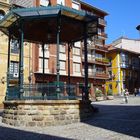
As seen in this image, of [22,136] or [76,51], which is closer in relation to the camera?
[22,136]

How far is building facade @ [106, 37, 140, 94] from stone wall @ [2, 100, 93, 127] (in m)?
46.1

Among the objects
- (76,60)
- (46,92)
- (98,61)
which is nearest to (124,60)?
(98,61)

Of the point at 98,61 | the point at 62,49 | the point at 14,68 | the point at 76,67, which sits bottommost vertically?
the point at 14,68

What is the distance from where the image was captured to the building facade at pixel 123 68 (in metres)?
62.0

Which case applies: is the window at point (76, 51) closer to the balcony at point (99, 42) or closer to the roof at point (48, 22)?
the balcony at point (99, 42)

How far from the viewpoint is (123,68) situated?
63750 millimetres

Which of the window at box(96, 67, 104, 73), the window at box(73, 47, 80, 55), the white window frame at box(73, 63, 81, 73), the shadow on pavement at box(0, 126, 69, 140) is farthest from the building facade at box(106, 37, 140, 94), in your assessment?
the shadow on pavement at box(0, 126, 69, 140)

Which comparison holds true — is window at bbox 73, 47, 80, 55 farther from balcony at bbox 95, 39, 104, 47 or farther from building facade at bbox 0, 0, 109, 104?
balcony at bbox 95, 39, 104, 47

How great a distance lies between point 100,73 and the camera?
53.3 m

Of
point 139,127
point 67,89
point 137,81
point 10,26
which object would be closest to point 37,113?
point 67,89

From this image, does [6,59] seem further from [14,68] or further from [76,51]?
[76,51]

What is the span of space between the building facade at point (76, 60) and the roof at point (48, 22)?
50.7ft

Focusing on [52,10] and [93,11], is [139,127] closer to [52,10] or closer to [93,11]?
[52,10]

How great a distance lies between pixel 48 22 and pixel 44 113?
5.82 m
